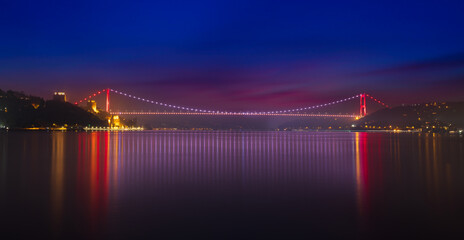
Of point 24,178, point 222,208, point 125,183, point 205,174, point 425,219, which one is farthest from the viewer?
point 205,174

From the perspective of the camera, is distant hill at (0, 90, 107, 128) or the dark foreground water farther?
distant hill at (0, 90, 107, 128)

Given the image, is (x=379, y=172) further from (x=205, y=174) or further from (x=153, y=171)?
(x=153, y=171)

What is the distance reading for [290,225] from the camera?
4922mm

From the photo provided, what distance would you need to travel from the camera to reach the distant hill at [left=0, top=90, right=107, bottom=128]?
72188 mm

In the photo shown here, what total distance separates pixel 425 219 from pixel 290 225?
5.64 feet

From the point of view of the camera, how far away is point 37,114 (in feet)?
253

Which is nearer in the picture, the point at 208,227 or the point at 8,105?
the point at 208,227

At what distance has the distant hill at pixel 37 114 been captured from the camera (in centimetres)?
7219

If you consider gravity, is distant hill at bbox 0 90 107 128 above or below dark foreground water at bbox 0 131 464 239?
above

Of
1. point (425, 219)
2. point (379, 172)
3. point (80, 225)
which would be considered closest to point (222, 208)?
point (80, 225)

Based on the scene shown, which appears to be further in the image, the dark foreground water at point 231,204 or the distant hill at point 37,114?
the distant hill at point 37,114

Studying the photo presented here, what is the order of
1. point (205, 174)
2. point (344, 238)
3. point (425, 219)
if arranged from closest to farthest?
1. point (344, 238)
2. point (425, 219)
3. point (205, 174)

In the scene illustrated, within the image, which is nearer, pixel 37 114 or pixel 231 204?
pixel 231 204

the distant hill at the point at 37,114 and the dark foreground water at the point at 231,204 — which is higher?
the distant hill at the point at 37,114
